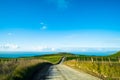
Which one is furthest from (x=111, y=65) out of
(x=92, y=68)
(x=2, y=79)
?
(x=2, y=79)

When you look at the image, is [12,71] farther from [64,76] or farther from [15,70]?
[64,76]

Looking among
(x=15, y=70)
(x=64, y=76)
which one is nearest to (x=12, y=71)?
(x=15, y=70)

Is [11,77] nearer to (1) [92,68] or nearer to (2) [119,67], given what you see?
(2) [119,67]

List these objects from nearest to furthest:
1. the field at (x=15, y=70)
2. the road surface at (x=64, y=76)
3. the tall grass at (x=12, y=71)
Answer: the tall grass at (x=12, y=71) → the field at (x=15, y=70) → the road surface at (x=64, y=76)

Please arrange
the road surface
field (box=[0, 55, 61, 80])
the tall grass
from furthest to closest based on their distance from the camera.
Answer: the road surface, field (box=[0, 55, 61, 80]), the tall grass

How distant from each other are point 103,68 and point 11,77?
18254mm

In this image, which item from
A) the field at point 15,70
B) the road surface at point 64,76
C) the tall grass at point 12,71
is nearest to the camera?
the tall grass at point 12,71

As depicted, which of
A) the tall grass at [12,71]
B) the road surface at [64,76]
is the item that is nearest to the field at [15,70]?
the tall grass at [12,71]

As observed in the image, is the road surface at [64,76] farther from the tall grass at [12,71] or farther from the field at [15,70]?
the tall grass at [12,71]

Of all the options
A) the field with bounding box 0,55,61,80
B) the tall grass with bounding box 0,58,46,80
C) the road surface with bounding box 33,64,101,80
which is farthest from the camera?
the road surface with bounding box 33,64,101,80

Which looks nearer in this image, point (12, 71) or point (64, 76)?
point (12, 71)

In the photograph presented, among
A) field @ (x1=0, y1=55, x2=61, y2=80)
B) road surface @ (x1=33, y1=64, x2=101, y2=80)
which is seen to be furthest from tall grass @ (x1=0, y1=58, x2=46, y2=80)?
road surface @ (x1=33, y1=64, x2=101, y2=80)

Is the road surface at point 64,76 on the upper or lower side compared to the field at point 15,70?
lower

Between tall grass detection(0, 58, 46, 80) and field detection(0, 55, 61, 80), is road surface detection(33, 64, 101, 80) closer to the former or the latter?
field detection(0, 55, 61, 80)
